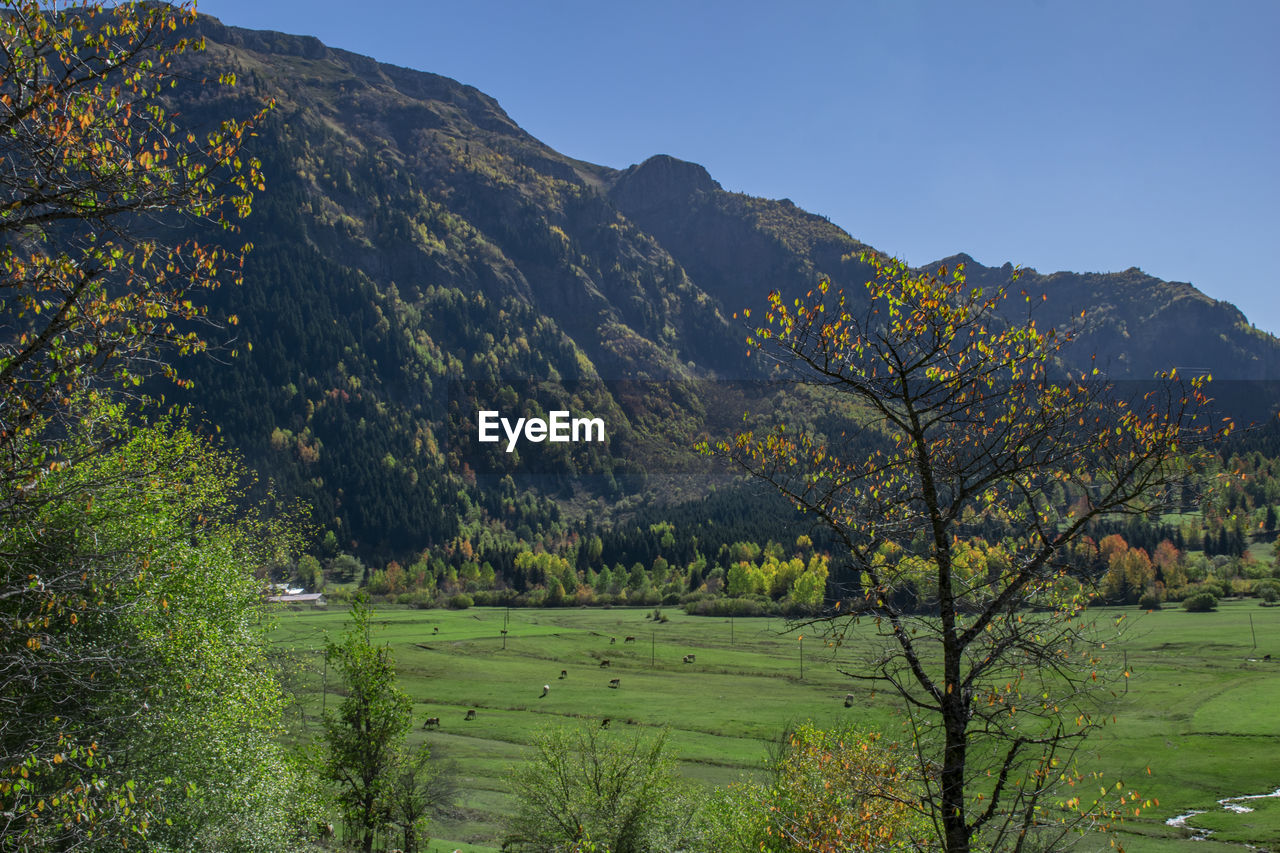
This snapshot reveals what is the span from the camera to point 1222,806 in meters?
57.6

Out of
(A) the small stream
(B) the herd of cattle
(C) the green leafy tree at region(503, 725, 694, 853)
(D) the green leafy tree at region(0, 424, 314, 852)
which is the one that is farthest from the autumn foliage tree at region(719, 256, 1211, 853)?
(B) the herd of cattle

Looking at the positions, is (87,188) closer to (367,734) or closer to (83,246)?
(83,246)

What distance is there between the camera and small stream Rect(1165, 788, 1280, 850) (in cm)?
5149

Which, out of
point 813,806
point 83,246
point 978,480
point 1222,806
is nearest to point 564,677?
point 1222,806

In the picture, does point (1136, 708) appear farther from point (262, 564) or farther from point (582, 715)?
point (262, 564)

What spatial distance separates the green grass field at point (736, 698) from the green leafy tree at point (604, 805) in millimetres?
9065

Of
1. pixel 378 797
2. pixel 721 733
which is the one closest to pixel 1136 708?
pixel 721 733

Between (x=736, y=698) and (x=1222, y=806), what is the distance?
51667 millimetres

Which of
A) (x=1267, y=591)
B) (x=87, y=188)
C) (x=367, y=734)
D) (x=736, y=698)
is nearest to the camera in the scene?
(x=87, y=188)

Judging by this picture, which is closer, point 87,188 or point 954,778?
point 87,188

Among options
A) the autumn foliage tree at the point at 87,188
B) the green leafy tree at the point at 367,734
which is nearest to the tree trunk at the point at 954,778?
the autumn foliage tree at the point at 87,188

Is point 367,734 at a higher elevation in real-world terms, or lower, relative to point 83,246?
lower

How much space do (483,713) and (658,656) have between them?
4379cm

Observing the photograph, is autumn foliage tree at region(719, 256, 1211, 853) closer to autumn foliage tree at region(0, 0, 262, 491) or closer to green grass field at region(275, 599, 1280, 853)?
autumn foliage tree at region(0, 0, 262, 491)
